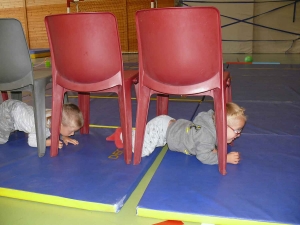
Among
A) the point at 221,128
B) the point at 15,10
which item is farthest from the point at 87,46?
the point at 15,10

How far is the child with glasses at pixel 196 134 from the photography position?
5.98 ft

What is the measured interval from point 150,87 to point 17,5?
483 inches

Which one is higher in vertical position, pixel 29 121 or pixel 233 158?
pixel 29 121

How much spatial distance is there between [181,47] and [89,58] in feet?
1.88

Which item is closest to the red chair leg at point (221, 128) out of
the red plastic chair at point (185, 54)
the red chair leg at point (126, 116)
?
the red plastic chair at point (185, 54)

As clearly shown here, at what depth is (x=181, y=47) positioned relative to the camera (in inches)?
64.4

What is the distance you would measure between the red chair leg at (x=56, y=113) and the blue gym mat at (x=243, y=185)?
2.44 feet

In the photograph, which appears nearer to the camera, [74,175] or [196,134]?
[74,175]

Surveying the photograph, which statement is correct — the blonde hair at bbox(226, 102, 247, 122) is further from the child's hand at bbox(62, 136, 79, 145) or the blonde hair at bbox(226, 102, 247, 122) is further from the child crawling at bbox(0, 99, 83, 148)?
the child's hand at bbox(62, 136, 79, 145)

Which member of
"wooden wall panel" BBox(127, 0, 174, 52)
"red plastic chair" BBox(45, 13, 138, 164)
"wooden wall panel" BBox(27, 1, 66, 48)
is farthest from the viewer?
"wooden wall panel" BBox(27, 1, 66, 48)

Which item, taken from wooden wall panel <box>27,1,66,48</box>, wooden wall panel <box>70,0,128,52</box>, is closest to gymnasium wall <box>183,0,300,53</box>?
wooden wall panel <box>70,0,128,52</box>

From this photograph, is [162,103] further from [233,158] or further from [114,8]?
[114,8]

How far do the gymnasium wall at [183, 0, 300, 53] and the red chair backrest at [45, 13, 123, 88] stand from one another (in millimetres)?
7738

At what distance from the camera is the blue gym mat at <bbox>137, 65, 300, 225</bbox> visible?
136 cm
